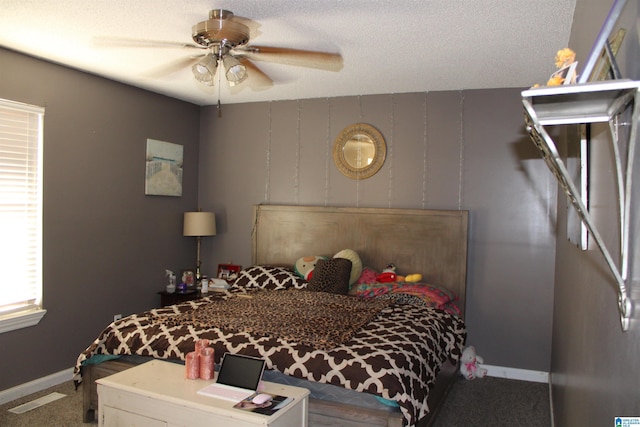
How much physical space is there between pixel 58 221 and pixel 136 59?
54.6 inches

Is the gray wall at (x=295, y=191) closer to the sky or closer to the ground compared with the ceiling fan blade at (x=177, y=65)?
closer to the ground

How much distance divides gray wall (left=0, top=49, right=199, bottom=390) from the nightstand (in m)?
0.14

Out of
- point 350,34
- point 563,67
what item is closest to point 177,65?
point 350,34

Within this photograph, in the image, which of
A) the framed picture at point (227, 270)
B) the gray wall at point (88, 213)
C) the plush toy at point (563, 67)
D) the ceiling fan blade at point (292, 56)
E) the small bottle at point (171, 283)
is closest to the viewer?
the plush toy at point (563, 67)

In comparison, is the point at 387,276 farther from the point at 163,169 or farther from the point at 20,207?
the point at 20,207

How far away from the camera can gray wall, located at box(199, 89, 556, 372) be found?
4.11 metres

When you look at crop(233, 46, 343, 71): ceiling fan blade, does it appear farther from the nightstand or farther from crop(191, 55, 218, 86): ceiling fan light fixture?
the nightstand

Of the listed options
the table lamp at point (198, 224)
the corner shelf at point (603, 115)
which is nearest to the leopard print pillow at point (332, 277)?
the table lamp at point (198, 224)

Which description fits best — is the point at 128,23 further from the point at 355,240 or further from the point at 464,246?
the point at 464,246

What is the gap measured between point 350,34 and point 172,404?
7.46 ft

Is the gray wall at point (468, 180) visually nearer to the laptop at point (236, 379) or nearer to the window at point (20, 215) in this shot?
the window at point (20, 215)

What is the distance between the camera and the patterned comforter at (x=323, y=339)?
2.46m

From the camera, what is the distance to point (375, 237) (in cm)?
453

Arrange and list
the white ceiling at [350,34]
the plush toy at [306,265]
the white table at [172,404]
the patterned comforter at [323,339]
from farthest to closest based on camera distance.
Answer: the plush toy at [306,265]
the white ceiling at [350,34]
the patterned comforter at [323,339]
the white table at [172,404]
